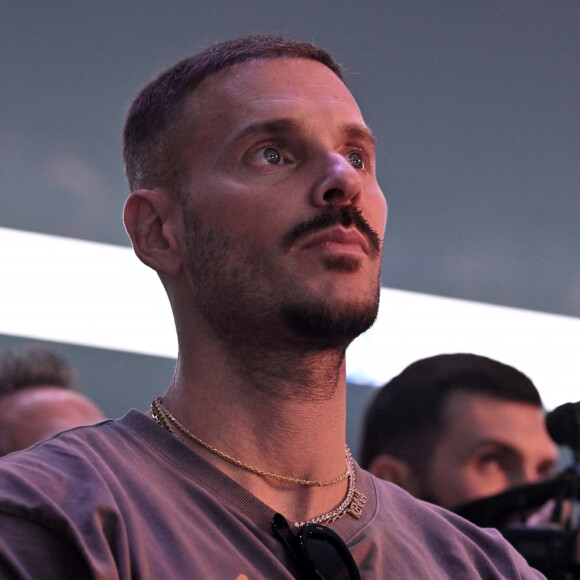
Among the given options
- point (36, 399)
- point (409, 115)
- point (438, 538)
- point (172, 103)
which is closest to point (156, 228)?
point (172, 103)

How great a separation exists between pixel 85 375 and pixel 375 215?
257cm

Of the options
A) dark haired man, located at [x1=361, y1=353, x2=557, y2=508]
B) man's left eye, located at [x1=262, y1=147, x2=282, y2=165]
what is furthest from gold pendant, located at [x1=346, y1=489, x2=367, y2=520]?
dark haired man, located at [x1=361, y1=353, x2=557, y2=508]

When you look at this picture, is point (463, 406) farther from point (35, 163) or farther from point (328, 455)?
point (35, 163)

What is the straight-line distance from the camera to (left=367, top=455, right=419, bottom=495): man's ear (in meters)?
2.19

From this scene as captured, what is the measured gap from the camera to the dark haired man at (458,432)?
6.97 feet

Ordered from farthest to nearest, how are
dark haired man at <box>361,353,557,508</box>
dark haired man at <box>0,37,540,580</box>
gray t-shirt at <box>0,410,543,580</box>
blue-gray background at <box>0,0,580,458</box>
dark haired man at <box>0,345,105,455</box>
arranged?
blue-gray background at <box>0,0,580,458</box>
dark haired man at <box>0,345,105,455</box>
dark haired man at <box>361,353,557,508</box>
dark haired man at <box>0,37,540,580</box>
gray t-shirt at <box>0,410,543,580</box>

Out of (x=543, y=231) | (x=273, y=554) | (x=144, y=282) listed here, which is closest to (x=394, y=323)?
(x=543, y=231)

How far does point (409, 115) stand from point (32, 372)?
159 cm

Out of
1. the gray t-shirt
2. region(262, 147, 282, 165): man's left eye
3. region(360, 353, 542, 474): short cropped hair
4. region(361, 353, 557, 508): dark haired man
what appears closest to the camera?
the gray t-shirt

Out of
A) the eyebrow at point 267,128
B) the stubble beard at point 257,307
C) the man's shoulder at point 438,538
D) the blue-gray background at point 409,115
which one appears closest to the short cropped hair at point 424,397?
the man's shoulder at point 438,538

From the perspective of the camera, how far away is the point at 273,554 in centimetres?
118

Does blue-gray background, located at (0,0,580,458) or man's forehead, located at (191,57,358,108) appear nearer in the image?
man's forehead, located at (191,57,358,108)

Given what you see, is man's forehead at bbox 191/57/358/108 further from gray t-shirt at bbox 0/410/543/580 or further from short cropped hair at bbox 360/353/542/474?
short cropped hair at bbox 360/353/542/474

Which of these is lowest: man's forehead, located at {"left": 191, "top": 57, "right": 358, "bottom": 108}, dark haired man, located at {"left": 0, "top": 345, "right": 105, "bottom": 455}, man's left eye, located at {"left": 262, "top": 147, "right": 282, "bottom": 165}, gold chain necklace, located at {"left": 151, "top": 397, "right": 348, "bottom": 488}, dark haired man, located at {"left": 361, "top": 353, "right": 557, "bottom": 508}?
dark haired man, located at {"left": 0, "top": 345, "right": 105, "bottom": 455}
